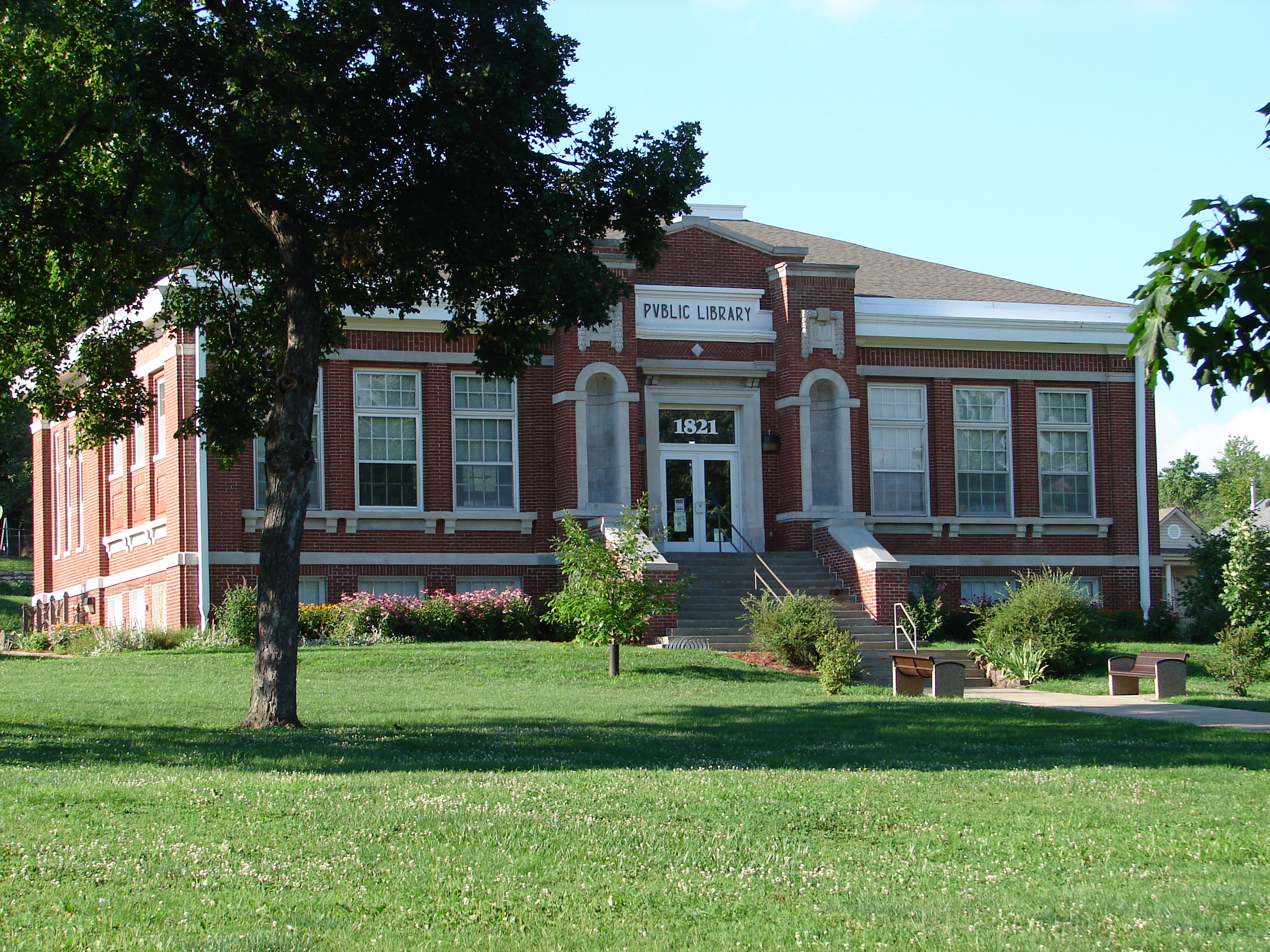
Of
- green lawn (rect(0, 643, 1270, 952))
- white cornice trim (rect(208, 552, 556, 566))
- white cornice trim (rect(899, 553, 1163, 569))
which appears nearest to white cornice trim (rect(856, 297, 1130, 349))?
white cornice trim (rect(899, 553, 1163, 569))

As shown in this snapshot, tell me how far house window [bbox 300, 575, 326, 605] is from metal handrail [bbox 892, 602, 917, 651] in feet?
36.8

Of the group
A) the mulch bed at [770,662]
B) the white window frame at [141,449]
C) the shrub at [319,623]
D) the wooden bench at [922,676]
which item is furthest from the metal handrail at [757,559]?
the white window frame at [141,449]

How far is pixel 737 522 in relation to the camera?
2984cm

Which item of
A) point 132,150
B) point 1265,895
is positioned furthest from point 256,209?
point 1265,895

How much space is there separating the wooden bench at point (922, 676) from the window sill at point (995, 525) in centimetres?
1099

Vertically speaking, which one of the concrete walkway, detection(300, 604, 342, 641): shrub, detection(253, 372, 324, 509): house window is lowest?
the concrete walkway

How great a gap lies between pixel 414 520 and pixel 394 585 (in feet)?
4.53

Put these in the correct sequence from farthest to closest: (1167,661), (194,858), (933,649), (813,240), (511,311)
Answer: (813,240), (933,649), (1167,661), (511,311), (194,858)

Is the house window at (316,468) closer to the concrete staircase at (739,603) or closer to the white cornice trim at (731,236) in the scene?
the concrete staircase at (739,603)

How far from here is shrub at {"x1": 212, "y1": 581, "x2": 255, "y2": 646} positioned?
79.2 ft

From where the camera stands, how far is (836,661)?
18.8 m

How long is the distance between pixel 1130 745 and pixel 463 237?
9163 millimetres

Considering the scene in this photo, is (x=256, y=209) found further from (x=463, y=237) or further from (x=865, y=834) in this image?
(x=865, y=834)

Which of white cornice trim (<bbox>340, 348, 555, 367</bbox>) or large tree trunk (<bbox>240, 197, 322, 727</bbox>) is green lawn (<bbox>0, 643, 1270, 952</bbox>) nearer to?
large tree trunk (<bbox>240, 197, 322, 727</bbox>)
